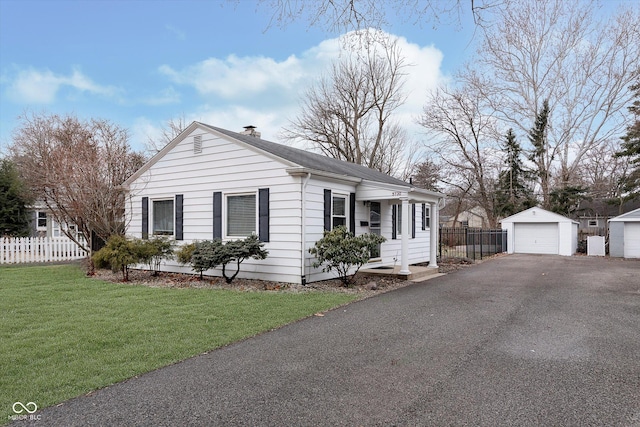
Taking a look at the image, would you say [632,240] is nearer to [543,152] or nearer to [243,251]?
[543,152]

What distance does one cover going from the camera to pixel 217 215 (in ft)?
34.7

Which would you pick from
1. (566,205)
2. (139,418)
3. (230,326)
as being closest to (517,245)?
(566,205)

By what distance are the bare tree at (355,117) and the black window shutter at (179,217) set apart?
53.5 feet

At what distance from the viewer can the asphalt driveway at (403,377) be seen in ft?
9.85

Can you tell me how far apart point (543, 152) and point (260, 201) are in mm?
26186

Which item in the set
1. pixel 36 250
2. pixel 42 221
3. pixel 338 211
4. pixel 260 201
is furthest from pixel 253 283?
pixel 42 221

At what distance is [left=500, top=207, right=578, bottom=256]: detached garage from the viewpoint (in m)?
22.1

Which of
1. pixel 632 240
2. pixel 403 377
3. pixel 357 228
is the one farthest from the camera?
pixel 632 240

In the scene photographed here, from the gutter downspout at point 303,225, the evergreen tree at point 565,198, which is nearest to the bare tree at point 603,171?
the evergreen tree at point 565,198

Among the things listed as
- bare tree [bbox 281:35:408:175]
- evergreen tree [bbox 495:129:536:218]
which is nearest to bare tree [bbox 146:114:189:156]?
bare tree [bbox 281:35:408:175]

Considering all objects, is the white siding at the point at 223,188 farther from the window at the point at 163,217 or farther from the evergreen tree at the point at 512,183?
the evergreen tree at the point at 512,183

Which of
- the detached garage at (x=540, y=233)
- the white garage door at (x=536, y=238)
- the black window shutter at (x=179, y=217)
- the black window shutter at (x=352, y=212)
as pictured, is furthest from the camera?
the white garage door at (x=536, y=238)

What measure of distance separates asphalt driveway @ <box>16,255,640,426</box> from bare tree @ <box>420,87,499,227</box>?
2512cm

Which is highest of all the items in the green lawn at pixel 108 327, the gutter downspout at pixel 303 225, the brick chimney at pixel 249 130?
the brick chimney at pixel 249 130
